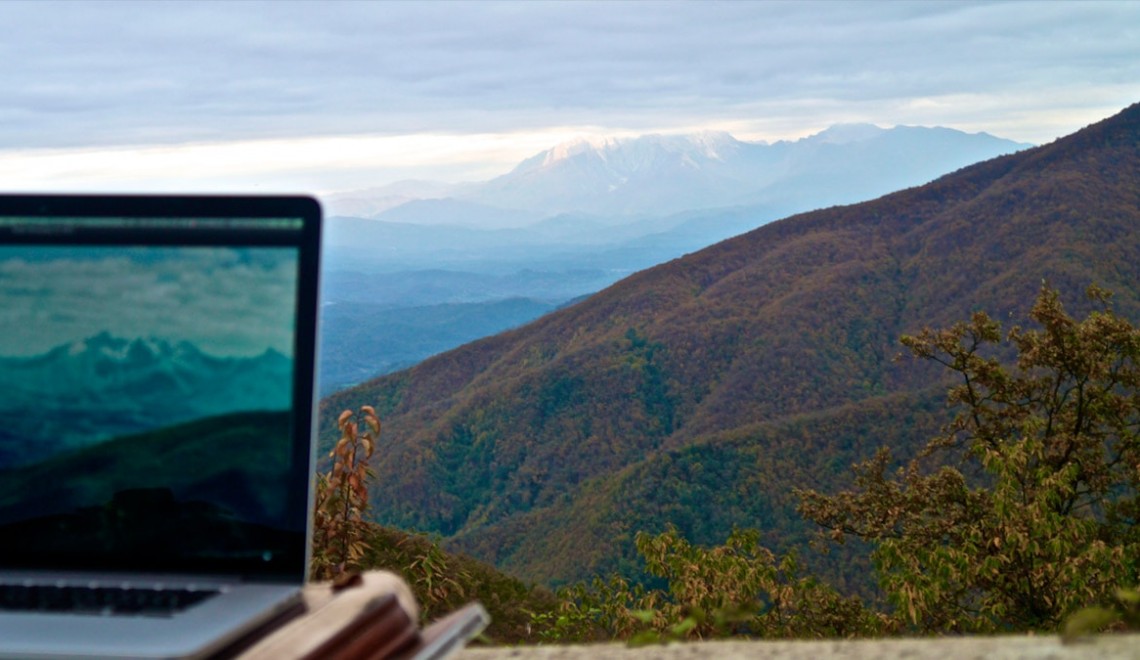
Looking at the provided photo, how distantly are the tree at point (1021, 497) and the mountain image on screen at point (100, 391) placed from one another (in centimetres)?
498

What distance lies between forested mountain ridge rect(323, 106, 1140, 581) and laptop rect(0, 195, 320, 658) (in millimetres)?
29968

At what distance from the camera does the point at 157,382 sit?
185 centimetres

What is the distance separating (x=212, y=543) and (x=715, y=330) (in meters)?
59.2

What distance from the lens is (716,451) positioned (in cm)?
4072

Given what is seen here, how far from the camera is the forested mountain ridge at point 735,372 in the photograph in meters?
38.7

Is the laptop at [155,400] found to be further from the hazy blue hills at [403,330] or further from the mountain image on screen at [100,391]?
the hazy blue hills at [403,330]

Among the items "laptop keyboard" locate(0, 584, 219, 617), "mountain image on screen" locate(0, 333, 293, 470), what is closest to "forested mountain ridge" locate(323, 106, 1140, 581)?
"mountain image on screen" locate(0, 333, 293, 470)

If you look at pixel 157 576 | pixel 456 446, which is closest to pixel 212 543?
pixel 157 576

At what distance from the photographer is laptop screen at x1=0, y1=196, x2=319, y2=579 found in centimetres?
175

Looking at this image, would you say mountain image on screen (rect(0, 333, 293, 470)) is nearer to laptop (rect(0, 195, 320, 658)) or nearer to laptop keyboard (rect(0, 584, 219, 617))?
laptop (rect(0, 195, 320, 658))

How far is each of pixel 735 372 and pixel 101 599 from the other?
55.2 m

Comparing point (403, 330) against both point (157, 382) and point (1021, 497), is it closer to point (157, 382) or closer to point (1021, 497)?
point (1021, 497)

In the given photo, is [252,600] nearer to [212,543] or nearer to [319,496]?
[212,543]

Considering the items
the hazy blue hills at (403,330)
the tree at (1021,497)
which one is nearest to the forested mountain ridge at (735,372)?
the tree at (1021,497)
